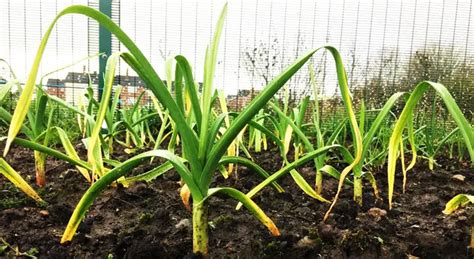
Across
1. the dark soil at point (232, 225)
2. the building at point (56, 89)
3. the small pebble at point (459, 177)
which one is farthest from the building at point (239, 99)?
the dark soil at point (232, 225)

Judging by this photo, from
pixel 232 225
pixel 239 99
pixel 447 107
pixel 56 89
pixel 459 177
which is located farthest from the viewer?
pixel 239 99

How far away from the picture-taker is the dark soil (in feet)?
3.80

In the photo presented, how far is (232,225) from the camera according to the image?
131cm

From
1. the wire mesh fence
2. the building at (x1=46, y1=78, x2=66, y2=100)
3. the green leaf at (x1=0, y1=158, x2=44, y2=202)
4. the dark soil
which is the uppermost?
the wire mesh fence

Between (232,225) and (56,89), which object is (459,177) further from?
(56,89)

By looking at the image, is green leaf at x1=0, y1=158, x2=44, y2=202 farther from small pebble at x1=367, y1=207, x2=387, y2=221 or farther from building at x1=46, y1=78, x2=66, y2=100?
building at x1=46, y1=78, x2=66, y2=100

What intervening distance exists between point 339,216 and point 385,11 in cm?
477

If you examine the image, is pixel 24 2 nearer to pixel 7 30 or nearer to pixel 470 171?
pixel 7 30

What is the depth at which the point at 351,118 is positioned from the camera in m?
1.02

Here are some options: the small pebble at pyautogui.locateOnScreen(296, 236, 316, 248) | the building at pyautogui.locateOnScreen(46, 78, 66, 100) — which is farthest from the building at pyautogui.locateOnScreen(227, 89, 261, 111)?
the small pebble at pyautogui.locateOnScreen(296, 236, 316, 248)

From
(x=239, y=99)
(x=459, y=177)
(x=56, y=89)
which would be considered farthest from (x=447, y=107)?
(x=56, y=89)

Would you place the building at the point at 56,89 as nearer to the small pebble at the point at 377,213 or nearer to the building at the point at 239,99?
the building at the point at 239,99

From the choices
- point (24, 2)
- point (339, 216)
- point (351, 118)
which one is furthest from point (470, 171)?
point (24, 2)

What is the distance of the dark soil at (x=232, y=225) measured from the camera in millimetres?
1157
